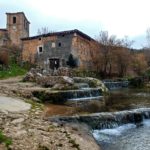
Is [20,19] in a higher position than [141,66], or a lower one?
higher

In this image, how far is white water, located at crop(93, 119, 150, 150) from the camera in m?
11.2

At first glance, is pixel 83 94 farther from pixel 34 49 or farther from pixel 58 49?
pixel 34 49

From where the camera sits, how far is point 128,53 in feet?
162

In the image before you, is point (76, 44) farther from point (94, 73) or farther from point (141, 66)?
point (141, 66)

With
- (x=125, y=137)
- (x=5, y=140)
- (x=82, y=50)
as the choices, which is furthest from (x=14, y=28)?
(x=5, y=140)

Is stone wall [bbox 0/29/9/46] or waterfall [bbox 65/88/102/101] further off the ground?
stone wall [bbox 0/29/9/46]

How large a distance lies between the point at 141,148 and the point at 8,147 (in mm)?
4722

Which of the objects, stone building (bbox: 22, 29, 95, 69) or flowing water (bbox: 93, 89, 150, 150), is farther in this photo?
stone building (bbox: 22, 29, 95, 69)

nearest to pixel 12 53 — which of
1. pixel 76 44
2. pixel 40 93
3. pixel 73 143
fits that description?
pixel 76 44

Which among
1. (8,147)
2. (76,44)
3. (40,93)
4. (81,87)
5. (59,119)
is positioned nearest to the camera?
(8,147)

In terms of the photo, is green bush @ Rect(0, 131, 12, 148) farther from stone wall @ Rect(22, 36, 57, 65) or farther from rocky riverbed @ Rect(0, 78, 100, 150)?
stone wall @ Rect(22, 36, 57, 65)

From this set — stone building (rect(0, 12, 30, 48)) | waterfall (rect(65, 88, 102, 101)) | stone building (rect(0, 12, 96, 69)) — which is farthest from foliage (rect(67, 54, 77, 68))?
stone building (rect(0, 12, 30, 48))

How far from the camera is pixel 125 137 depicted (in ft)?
41.5

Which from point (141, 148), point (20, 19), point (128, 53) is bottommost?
point (141, 148)
